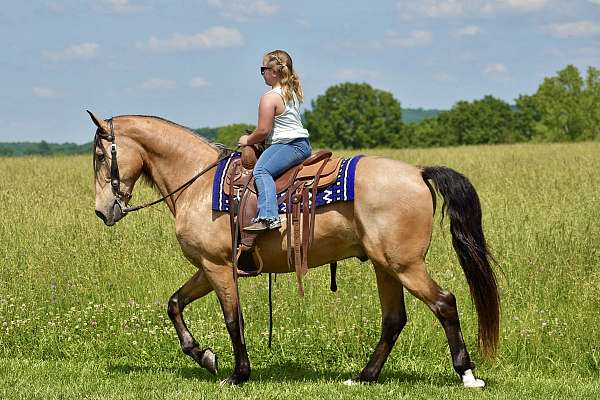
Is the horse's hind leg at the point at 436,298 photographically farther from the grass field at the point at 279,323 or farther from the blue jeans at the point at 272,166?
the blue jeans at the point at 272,166

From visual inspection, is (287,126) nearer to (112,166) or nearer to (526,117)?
(112,166)

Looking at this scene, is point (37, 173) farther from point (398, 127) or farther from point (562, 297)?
point (398, 127)

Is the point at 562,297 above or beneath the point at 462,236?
beneath

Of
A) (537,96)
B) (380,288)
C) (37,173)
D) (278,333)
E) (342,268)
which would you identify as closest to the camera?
(380,288)

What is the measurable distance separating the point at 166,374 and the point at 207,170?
1872 millimetres

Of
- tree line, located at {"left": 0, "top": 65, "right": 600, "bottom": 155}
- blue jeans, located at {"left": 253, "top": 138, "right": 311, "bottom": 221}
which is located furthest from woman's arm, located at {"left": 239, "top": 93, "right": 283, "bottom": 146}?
tree line, located at {"left": 0, "top": 65, "right": 600, "bottom": 155}

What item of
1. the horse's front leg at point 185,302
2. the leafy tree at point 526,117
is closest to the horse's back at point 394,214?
the horse's front leg at point 185,302

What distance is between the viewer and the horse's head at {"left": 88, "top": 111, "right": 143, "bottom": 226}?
652 cm

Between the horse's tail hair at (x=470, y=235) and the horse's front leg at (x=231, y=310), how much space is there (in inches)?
71.7

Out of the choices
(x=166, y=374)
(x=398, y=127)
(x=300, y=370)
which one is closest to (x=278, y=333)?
(x=300, y=370)

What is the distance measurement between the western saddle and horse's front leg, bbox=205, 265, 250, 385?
0.46 ft

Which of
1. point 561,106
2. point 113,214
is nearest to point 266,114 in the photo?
point 113,214

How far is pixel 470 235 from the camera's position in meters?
5.96

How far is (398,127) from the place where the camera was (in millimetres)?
97188
